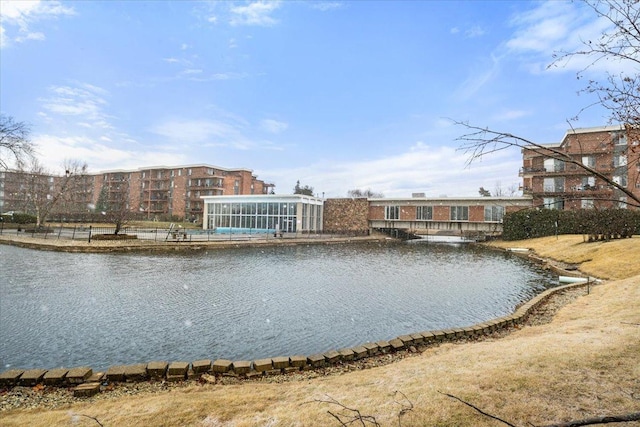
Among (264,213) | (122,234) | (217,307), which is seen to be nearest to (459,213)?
(264,213)

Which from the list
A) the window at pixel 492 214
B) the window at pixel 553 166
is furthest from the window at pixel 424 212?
the window at pixel 553 166

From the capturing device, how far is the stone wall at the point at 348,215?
2250 inches

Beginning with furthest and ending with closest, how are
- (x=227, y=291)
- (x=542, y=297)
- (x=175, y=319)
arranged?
(x=227, y=291) < (x=542, y=297) < (x=175, y=319)

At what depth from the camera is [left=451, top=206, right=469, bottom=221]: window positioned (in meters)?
49.7

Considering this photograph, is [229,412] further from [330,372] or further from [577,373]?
[577,373]

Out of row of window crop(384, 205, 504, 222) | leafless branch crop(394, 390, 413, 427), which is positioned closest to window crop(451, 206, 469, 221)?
row of window crop(384, 205, 504, 222)

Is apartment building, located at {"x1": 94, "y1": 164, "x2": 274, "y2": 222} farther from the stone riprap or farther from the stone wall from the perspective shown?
the stone riprap

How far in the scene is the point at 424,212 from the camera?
173 feet

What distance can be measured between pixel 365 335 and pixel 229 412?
4.68 m

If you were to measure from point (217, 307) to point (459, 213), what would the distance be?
45.9 meters

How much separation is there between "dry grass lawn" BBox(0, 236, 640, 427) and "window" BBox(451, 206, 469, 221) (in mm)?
45777

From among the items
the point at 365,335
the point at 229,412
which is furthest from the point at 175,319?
the point at 229,412

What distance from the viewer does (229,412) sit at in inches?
163

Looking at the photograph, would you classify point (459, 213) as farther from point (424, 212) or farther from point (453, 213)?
point (424, 212)
